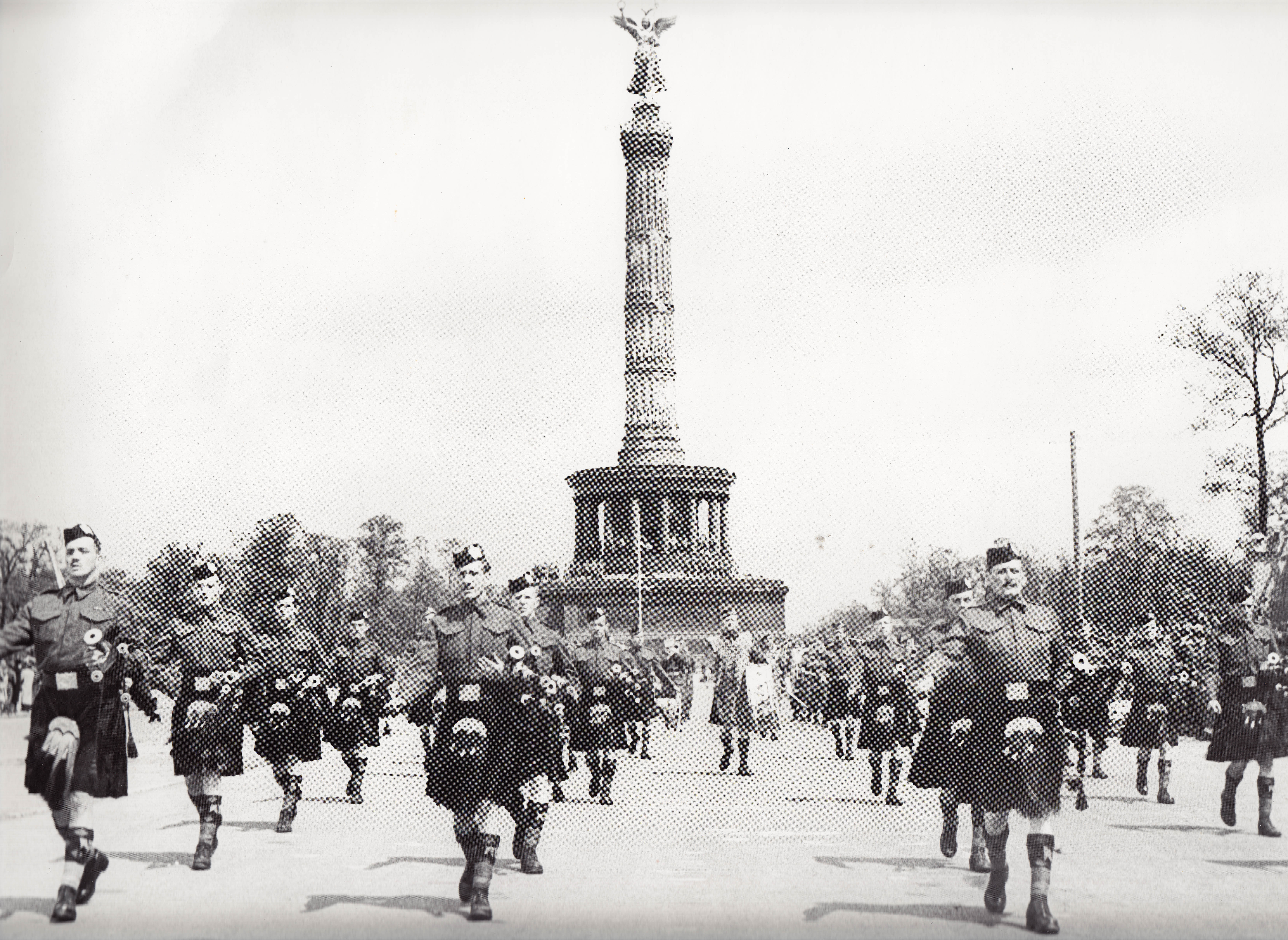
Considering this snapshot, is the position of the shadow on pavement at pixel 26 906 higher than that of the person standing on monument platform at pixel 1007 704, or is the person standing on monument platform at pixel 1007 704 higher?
the person standing on monument platform at pixel 1007 704

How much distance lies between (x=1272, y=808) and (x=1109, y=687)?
2167 millimetres

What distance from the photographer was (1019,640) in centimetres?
1027

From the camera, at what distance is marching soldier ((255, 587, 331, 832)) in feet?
47.6

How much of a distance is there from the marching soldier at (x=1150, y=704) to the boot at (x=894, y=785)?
257 centimetres

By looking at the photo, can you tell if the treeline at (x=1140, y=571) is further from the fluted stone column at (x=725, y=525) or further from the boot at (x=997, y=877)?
the boot at (x=997, y=877)

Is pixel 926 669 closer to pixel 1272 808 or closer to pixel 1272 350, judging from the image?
pixel 1272 808

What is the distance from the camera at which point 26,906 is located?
1004 centimetres

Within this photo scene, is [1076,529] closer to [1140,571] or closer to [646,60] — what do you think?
[1140,571]

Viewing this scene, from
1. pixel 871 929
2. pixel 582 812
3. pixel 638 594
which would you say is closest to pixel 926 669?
pixel 871 929

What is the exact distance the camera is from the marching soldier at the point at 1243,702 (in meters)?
14.2

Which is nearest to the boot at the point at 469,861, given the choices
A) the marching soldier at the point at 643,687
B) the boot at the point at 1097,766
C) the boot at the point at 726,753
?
the marching soldier at the point at 643,687

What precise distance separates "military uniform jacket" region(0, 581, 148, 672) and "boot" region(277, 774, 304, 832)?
4.00 meters

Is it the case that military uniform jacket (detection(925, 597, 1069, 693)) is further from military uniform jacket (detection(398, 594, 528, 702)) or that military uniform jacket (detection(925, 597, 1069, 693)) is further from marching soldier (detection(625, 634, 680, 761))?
marching soldier (detection(625, 634, 680, 761))

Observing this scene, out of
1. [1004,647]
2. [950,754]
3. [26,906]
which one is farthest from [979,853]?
[26,906]
